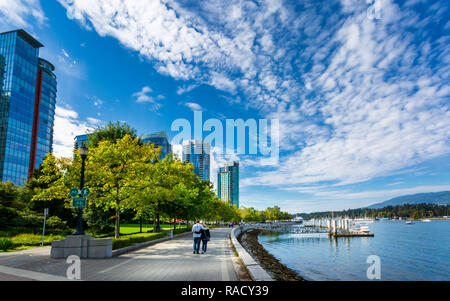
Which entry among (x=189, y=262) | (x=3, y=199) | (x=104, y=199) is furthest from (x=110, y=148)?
(x=3, y=199)

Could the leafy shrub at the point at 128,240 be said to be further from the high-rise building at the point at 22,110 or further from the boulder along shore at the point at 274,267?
the high-rise building at the point at 22,110

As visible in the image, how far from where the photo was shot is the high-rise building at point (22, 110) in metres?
85.1

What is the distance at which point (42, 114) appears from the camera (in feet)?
333

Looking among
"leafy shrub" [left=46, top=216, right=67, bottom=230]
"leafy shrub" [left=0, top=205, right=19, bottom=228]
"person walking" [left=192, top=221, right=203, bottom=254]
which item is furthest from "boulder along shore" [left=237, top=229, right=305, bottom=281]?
"leafy shrub" [left=0, top=205, right=19, bottom=228]

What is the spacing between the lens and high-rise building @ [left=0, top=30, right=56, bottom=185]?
3349 inches

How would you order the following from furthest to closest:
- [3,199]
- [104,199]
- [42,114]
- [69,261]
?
[42,114] → [3,199] → [104,199] → [69,261]

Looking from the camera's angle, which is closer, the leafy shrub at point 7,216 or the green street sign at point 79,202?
the green street sign at point 79,202

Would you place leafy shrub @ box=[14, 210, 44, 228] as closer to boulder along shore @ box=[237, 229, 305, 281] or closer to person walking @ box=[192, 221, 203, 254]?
person walking @ box=[192, 221, 203, 254]

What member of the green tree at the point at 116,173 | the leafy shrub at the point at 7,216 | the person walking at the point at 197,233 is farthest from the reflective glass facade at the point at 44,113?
the person walking at the point at 197,233

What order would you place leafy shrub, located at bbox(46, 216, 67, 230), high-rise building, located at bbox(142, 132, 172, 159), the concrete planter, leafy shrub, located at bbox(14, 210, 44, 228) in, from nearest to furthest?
the concrete planter → leafy shrub, located at bbox(46, 216, 67, 230) → leafy shrub, located at bbox(14, 210, 44, 228) → high-rise building, located at bbox(142, 132, 172, 159)

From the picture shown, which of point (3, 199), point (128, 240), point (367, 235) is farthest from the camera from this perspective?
point (367, 235)

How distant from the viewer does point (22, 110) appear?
91.1 m
